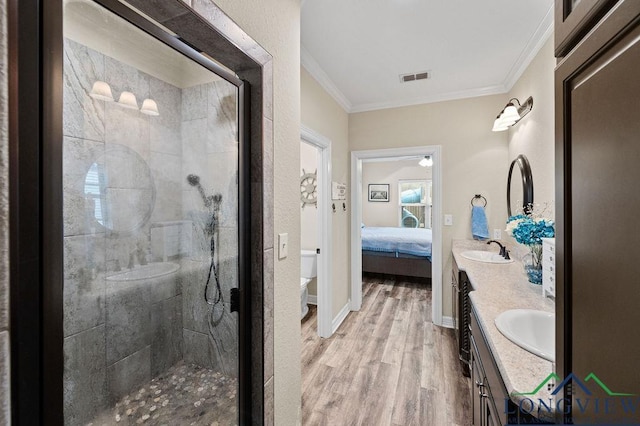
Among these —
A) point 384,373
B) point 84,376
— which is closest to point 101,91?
point 84,376

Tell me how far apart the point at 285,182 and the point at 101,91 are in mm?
736

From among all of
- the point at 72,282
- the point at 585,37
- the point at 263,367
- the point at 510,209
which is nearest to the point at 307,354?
the point at 263,367

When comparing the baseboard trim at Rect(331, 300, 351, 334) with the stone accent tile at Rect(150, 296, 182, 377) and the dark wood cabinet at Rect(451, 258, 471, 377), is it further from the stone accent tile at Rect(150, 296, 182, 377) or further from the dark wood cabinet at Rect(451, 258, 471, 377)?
the stone accent tile at Rect(150, 296, 182, 377)

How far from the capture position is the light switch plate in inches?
49.7

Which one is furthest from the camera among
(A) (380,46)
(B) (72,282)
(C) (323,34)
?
(A) (380,46)

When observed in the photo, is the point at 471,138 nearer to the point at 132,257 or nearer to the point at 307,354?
the point at 307,354

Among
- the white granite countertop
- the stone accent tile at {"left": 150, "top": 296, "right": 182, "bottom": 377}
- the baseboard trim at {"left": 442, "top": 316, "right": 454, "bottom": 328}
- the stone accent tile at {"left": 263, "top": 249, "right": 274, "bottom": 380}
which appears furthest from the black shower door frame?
the baseboard trim at {"left": 442, "top": 316, "right": 454, "bottom": 328}

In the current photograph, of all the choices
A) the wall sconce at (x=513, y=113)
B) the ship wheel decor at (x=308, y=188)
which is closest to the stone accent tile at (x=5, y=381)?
the wall sconce at (x=513, y=113)

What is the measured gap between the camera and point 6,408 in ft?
1.58

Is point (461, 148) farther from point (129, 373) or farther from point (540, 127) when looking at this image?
point (129, 373)

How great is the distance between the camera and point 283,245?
129 centimetres

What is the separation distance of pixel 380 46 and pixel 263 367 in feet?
7.82

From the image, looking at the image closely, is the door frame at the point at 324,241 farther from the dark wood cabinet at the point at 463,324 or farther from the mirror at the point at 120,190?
the mirror at the point at 120,190

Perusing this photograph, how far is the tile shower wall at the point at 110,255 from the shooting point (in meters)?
0.67
